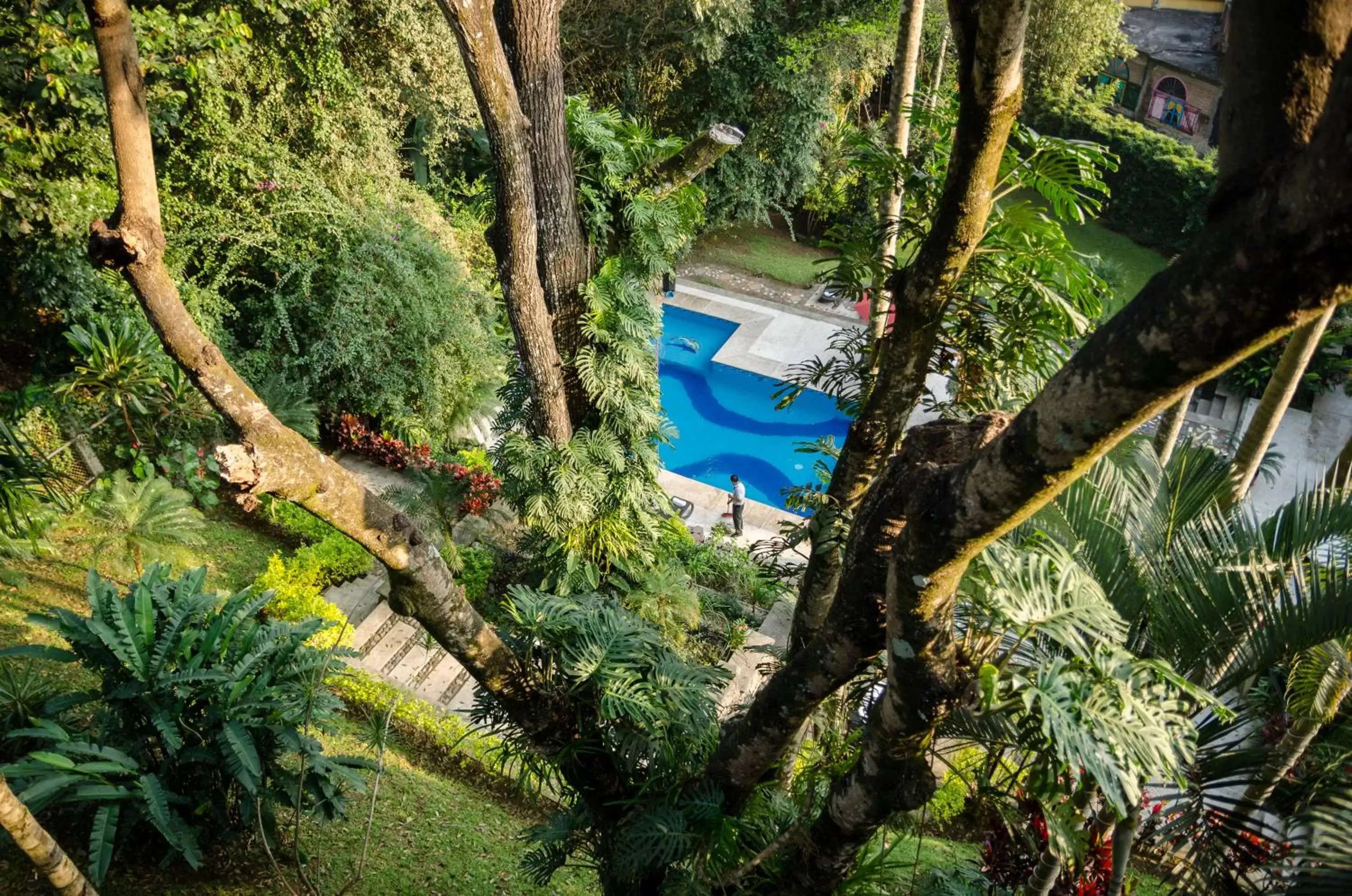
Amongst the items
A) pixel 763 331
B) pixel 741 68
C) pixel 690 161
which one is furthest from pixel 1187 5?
pixel 690 161

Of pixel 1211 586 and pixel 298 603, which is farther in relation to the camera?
pixel 298 603

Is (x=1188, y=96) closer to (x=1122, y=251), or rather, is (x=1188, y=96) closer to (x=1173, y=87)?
(x=1173, y=87)

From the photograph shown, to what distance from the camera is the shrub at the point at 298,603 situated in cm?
613

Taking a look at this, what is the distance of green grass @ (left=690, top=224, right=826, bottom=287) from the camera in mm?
16281

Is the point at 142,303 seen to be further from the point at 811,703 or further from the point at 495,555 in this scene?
the point at 495,555

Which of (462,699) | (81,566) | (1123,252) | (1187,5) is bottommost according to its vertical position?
(462,699)

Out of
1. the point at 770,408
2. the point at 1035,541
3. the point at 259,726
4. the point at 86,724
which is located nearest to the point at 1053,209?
the point at 1035,541

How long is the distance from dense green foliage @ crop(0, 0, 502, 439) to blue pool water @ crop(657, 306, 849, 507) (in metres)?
4.12

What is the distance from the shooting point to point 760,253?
16.9 meters

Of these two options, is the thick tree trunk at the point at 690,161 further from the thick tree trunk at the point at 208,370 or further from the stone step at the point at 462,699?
the stone step at the point at 462,699

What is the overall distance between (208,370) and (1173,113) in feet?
70.6

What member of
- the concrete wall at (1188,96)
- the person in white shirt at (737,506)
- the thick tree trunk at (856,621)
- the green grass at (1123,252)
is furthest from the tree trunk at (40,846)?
the concrete wall at (1188,96)

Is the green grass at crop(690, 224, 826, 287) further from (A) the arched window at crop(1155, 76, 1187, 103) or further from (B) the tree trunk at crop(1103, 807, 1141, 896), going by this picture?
(B) the tree trunk at crop(1103, 807, 1141, 896)

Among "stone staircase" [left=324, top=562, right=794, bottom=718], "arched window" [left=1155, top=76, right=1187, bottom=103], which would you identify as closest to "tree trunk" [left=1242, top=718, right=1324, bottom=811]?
"stone staircase" [left=324, top=562, right=794, bottom=718]
